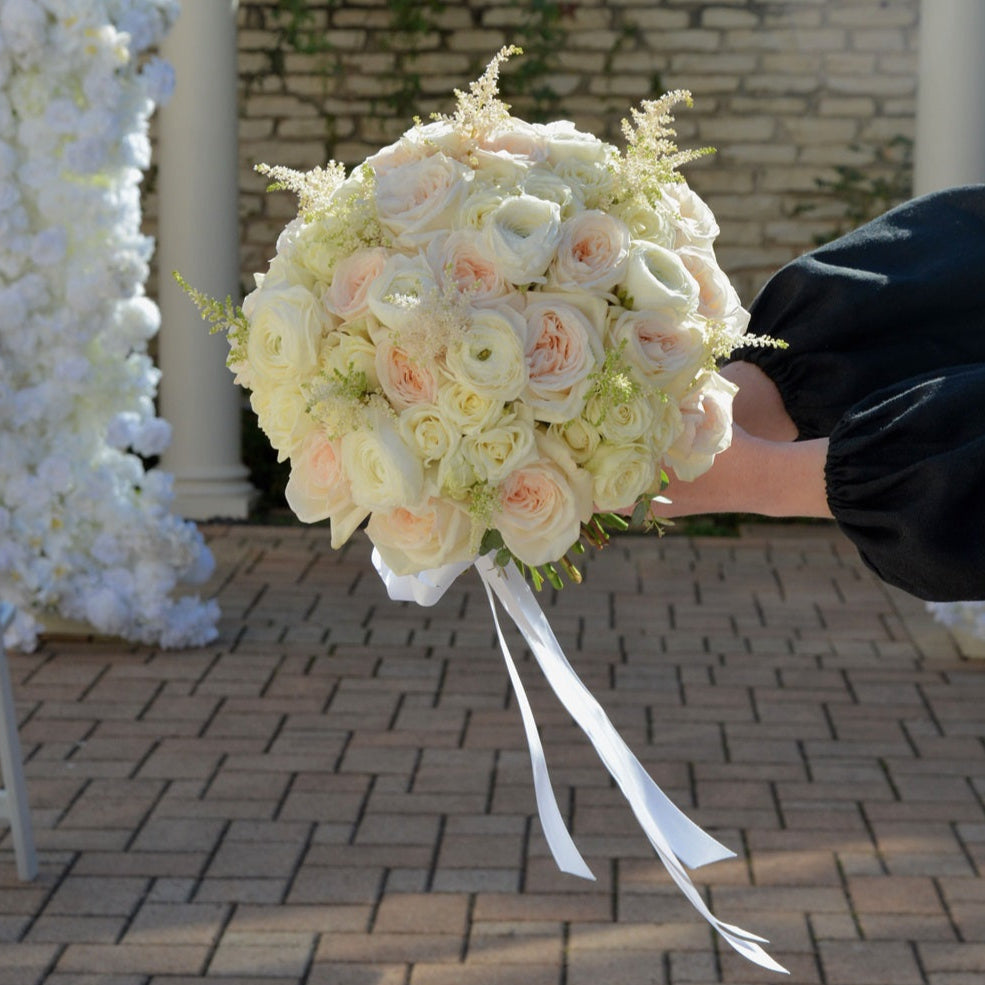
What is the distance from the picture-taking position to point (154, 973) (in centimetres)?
326

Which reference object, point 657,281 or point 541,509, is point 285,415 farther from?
point 657,281

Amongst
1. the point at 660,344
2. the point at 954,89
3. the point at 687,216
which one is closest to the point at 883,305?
the point at 687,216

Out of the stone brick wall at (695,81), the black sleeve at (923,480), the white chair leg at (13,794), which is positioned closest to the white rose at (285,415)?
the black sleeve at (923,480)

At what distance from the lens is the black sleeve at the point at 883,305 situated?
2.07 metres

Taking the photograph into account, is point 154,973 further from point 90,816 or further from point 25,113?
point 25,113

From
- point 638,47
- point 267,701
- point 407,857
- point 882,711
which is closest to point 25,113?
point 267,701

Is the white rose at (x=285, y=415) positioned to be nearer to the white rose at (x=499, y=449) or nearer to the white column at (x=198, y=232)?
the white rose at (x=499, y=449)

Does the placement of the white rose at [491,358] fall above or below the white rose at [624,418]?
Answer: above

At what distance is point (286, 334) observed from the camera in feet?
5.71

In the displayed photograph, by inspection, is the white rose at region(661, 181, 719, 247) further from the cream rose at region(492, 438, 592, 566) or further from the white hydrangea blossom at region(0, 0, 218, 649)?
the white hydrangea blossom at region(0, 0, 218, 649)

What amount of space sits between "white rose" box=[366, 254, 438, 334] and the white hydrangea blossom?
134 inches

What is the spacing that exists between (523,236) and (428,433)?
0.23 m

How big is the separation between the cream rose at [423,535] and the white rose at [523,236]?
0.26 meters

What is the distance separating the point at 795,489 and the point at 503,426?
389mm
